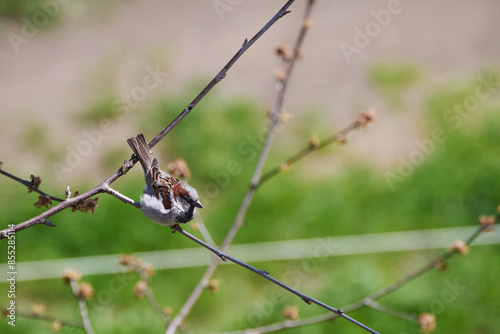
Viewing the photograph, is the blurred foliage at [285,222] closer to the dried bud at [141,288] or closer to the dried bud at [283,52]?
the dried bud at [141,288]

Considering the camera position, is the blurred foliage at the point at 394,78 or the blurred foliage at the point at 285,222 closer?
the blurred foliage at the point at 285,222

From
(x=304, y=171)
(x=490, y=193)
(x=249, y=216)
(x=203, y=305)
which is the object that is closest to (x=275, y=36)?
(x=304, y=171)

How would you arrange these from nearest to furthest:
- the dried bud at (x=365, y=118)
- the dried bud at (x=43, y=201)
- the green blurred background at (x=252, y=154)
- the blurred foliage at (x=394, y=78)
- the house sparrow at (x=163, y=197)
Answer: the dried bud at (x=43, y=201) < the house sparrow at (x=163, y=197) < the dried bud at (x=365, y=118) < the green blurred background at (x=252, y=154) < the blurred foliage at (x=394, y=78)

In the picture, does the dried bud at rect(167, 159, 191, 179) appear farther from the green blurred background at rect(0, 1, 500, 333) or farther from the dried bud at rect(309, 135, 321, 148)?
the green blurred background at rect(0, 1, 500, 333)

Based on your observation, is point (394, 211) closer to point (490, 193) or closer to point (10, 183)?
point (490, 193)

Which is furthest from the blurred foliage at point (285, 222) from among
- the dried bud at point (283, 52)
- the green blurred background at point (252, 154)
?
the dried bud at point (283, 52)

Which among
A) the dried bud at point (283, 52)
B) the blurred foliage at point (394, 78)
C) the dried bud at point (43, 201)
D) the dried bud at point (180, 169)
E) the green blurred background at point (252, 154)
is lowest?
the dried bud at point (43, 201)
